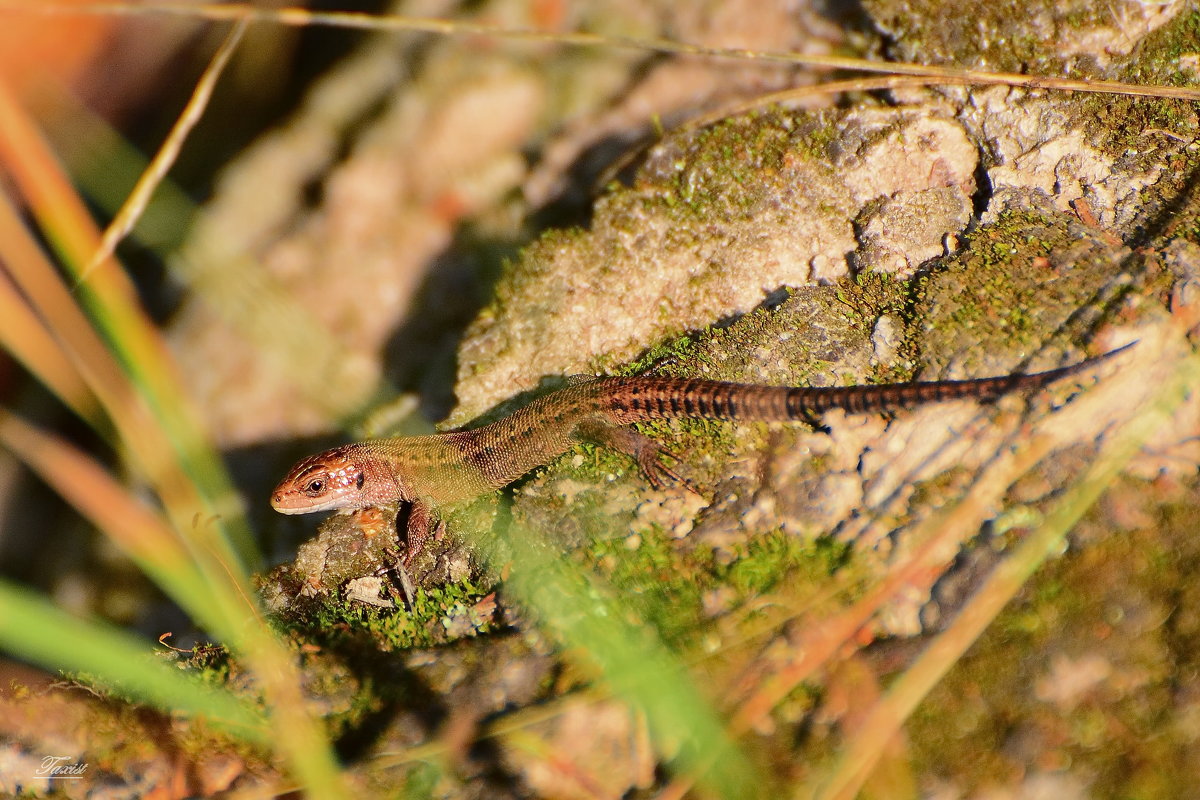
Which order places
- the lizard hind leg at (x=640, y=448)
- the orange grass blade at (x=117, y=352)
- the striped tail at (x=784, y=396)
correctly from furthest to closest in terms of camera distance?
the orange grass blade at (x=117, y=352)
the lizard hind leg at (x=640, y=448)
the striped tail at (x=784, y=396)

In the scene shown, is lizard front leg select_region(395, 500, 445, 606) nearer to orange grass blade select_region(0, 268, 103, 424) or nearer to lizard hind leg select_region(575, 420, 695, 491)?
lizard hind leg select_region(575, 420, 695, 491)

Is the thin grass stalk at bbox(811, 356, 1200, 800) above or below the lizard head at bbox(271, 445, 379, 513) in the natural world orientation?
below

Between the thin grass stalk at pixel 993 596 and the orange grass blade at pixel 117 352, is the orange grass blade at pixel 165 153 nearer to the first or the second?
the orange grass blade at pixel 117 352

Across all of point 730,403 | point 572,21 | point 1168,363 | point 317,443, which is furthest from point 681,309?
point 317,443

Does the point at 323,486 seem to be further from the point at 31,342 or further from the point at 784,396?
the point at 784,396

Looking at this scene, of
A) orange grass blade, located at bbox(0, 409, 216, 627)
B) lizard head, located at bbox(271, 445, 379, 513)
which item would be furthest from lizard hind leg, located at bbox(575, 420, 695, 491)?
orange grass blade, located at bbox(0, 409, 216, 627)

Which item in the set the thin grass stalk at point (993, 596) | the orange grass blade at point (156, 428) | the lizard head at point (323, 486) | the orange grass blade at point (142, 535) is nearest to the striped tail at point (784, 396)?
the thin grass stalk at point (993, 596)

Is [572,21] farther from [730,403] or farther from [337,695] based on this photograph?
[337,695]

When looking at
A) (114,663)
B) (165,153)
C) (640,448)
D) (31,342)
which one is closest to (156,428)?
(31,342)
